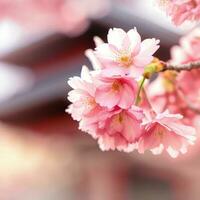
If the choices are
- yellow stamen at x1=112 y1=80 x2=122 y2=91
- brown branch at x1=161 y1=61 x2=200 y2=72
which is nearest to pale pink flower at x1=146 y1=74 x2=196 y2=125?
brown branch at x1=161 y1=61 x2=200 y2=72

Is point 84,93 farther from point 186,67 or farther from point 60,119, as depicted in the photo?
point 60,119

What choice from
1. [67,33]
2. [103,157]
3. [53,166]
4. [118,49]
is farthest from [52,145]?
[118,49]

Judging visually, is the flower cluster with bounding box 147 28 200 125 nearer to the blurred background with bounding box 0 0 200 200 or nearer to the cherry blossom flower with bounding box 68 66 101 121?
the cherry blossom flower with bounding box 68 66 101 121

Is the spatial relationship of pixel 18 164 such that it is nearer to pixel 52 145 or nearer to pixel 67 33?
pixel 52 145

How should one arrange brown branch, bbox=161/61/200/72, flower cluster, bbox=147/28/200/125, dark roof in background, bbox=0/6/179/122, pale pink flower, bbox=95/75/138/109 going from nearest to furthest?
pale pink flower, bbox=95/75/138/109 < brown branch, bbox=161/61/200/72 < flower cluster, bbox=147/28/200/125 < dark roof in background, bbox=0/6/179/122

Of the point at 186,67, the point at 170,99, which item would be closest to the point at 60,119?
the point at 170,99

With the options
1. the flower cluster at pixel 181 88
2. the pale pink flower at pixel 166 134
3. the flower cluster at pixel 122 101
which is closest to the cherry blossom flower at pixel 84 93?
the flower cluster at pixel 122 101
